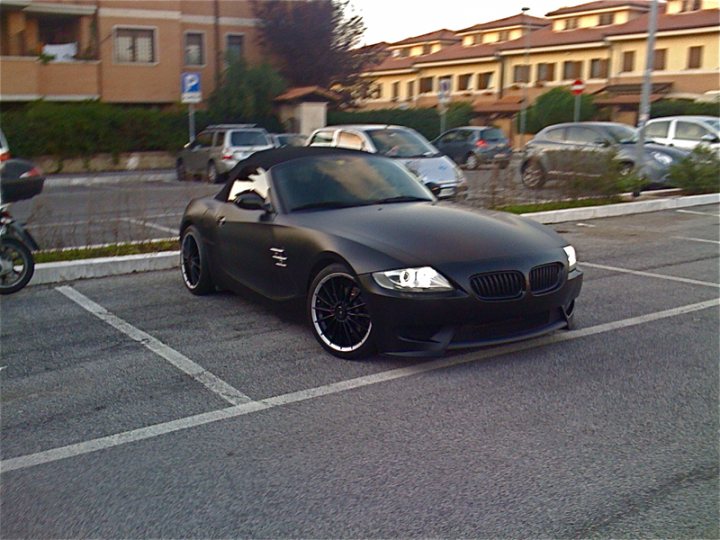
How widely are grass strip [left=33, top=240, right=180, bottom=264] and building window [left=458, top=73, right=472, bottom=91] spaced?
182ft

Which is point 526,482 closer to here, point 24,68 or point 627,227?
point 627,227

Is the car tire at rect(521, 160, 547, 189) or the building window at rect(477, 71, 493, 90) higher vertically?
the building window at rect(477, 71, 493, 90)

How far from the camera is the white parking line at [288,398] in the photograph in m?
4.32

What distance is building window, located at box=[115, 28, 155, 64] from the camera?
108 ft

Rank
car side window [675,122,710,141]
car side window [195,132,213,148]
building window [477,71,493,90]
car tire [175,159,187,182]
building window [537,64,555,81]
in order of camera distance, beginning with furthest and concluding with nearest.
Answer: building window [477,71,493,90], building window [537,64,555,81], car tire [175,159,187,182], car side window [195,132,213,148], car side window [675,122,710,141]

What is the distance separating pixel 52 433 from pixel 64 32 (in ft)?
105

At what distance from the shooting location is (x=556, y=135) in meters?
20.6

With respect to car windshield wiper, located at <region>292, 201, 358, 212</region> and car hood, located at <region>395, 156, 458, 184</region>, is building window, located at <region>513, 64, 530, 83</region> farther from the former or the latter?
car windshield wiper, located at <region>292, 201, 358, 212</region>

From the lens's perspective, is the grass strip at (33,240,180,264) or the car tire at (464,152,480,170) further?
the car tire at (464,152,480,170)

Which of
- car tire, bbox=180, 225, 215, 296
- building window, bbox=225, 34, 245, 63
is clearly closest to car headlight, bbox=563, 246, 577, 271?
car tire, bbox=180, 225, 215, 296

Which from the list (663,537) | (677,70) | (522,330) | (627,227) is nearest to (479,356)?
(522,330)

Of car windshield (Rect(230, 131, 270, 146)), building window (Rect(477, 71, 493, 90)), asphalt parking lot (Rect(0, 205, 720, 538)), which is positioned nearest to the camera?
asphalt parking lot (Rect(0, 205, 720, 538))

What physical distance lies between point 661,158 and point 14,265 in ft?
48.6

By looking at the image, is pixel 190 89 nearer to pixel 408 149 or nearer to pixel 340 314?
pixel 408 149
